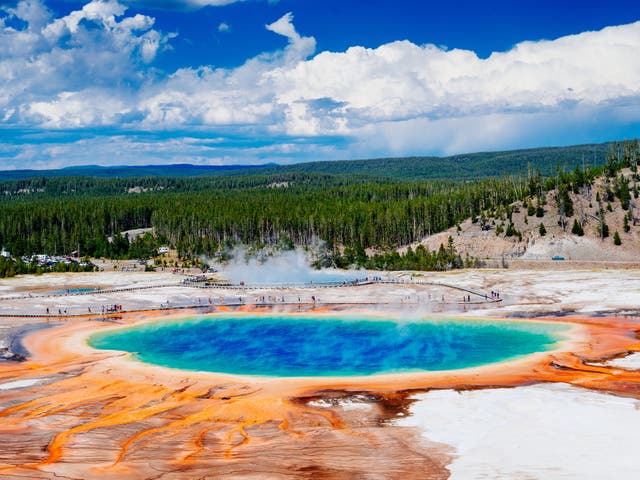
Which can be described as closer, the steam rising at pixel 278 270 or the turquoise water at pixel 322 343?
the turquoise water at pixel 322 343

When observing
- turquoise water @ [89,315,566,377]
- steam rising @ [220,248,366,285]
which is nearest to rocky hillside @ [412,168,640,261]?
steam rising @ [220,248,366,285]

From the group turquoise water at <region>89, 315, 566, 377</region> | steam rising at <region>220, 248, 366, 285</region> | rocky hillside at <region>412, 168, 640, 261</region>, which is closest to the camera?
turquoise water at <region>89, 315, 566, 377</region>

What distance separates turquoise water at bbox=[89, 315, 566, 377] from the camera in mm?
41250

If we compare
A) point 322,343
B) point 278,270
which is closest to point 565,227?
point 278,270

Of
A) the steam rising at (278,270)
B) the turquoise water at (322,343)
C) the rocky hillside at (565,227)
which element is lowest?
the turquoise water at (322,343)

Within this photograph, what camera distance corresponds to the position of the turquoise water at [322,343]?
135 feet

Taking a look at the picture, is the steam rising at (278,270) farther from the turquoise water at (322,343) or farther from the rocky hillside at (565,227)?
the turquoise water at (322,343)

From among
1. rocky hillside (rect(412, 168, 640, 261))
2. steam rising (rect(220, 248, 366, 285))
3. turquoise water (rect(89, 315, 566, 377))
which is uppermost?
rocky hillside (rect(412, 168, 640, 261))

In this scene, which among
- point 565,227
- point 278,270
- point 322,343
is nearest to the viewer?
point 322,343

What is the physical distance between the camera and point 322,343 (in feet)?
159

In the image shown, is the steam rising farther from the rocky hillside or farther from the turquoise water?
the turquoise water

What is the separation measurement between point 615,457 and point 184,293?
53852mm

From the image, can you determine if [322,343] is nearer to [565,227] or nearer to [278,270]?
[278,270]

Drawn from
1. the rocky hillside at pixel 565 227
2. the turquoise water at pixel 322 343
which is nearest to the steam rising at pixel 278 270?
the rocky hillside at pixel 565 227
